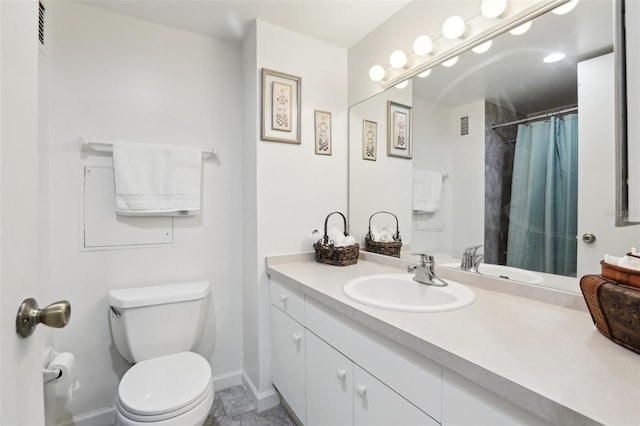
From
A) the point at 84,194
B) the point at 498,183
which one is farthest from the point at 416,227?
the point at 84,194

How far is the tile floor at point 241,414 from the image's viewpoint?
5.33ft

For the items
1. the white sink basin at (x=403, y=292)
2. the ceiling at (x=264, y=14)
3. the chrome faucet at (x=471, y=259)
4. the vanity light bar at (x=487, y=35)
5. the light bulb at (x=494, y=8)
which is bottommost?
the white sink basin at (x=403, y=292)

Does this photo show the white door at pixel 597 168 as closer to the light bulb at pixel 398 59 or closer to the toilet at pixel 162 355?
the light bulb at pixel 398 59

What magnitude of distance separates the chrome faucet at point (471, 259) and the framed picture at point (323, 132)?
3.43ft

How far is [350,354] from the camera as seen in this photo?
1063 millimetres

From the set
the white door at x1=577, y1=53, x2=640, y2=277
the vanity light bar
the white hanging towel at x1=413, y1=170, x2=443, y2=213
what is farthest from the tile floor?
the vanity light bar

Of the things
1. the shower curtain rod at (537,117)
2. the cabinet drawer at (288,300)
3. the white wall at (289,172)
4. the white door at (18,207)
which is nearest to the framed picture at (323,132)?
the white wall at (289,172)

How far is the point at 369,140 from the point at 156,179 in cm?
130

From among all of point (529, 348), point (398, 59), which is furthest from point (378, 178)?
point (529, 348)

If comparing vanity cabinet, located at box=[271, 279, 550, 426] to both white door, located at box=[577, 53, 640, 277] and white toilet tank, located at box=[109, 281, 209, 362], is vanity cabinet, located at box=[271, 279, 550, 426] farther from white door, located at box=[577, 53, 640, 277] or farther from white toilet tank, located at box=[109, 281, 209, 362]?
white door, located at box=[577, 53, 640, 277]

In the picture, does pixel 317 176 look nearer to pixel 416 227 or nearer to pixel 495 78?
pixel 416 227

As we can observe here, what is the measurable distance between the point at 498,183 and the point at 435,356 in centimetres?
83

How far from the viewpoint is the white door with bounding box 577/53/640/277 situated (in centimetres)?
92

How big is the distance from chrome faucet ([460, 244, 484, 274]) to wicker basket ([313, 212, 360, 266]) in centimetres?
61
